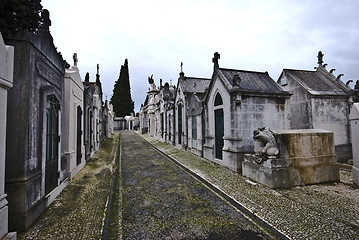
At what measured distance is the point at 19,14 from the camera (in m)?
13.6

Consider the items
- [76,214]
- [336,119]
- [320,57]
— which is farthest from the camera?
[320,57]

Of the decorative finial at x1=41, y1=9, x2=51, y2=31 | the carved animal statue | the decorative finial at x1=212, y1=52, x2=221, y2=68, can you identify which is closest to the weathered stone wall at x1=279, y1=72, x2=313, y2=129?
the carved animal statue

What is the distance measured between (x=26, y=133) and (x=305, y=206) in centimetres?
662

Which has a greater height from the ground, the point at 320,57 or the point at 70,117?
the point at 320,57

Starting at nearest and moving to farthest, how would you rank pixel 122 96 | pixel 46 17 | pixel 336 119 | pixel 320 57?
pixel 46 17
pixel 336 119
pixel 320 57
pixel 122 96

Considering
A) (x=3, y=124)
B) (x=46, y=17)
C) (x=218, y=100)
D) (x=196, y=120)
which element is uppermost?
(x=46, y=17)

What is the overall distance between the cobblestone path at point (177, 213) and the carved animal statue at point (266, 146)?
2190 millimetres

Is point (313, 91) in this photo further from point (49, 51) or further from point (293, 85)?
point (49, 51)

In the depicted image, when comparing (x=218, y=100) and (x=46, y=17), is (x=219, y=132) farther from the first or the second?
(x=46, y=17)

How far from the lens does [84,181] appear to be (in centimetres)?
673

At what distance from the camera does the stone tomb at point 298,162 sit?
5.84 m

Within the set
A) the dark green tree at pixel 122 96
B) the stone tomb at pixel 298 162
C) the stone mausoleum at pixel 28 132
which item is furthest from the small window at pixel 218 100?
the dark green tree at pixel 122 96

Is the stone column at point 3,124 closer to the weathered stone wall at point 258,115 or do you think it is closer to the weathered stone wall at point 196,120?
the weathered stone wall at point 258,115

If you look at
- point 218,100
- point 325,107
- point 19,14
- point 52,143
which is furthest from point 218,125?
point 19,14
